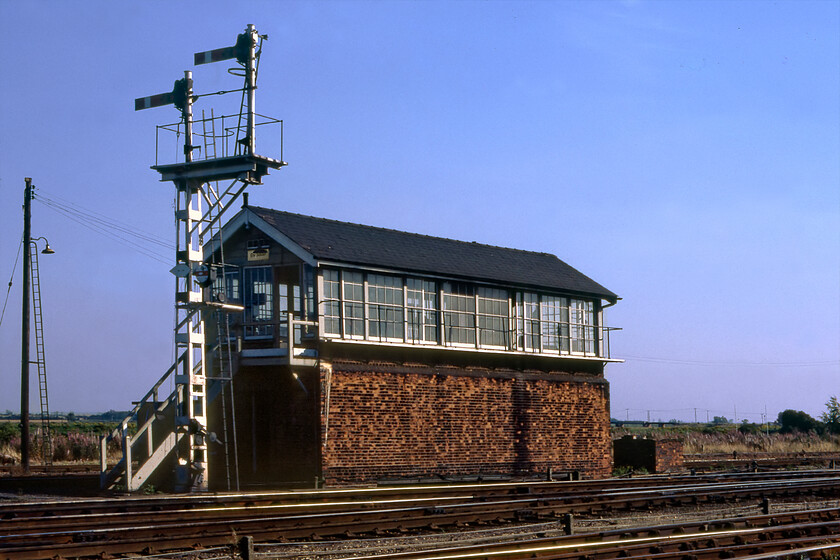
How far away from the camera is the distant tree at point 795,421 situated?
6652 centimetres

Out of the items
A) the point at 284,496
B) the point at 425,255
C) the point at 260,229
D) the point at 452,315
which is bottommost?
the point at 284,496

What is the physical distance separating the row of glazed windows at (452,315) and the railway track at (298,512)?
4.76 m

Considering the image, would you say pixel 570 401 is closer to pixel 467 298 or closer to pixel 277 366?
pixel 467 298

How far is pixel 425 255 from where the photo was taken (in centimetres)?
2783

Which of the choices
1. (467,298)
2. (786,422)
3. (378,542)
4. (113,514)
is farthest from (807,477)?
(786,422)

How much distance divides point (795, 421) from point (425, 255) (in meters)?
47.9

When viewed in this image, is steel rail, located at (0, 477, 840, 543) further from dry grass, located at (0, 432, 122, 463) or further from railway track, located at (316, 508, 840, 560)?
dry grass, located at (0, 432, 122, 463)

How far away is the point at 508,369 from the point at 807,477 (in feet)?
27.1

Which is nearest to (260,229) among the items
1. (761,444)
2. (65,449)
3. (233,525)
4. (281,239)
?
(281,239)

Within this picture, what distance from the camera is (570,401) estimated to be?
30453mm

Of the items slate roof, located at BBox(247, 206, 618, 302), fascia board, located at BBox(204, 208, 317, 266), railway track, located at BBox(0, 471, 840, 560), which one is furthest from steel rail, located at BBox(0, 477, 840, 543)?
slate roof, located at BBox(247, 206, 618, 302)

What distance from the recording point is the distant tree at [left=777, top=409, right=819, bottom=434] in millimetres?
66519

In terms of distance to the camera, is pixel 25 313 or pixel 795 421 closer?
pixel 25 313

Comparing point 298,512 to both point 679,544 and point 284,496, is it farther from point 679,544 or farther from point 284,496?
point 679,544
